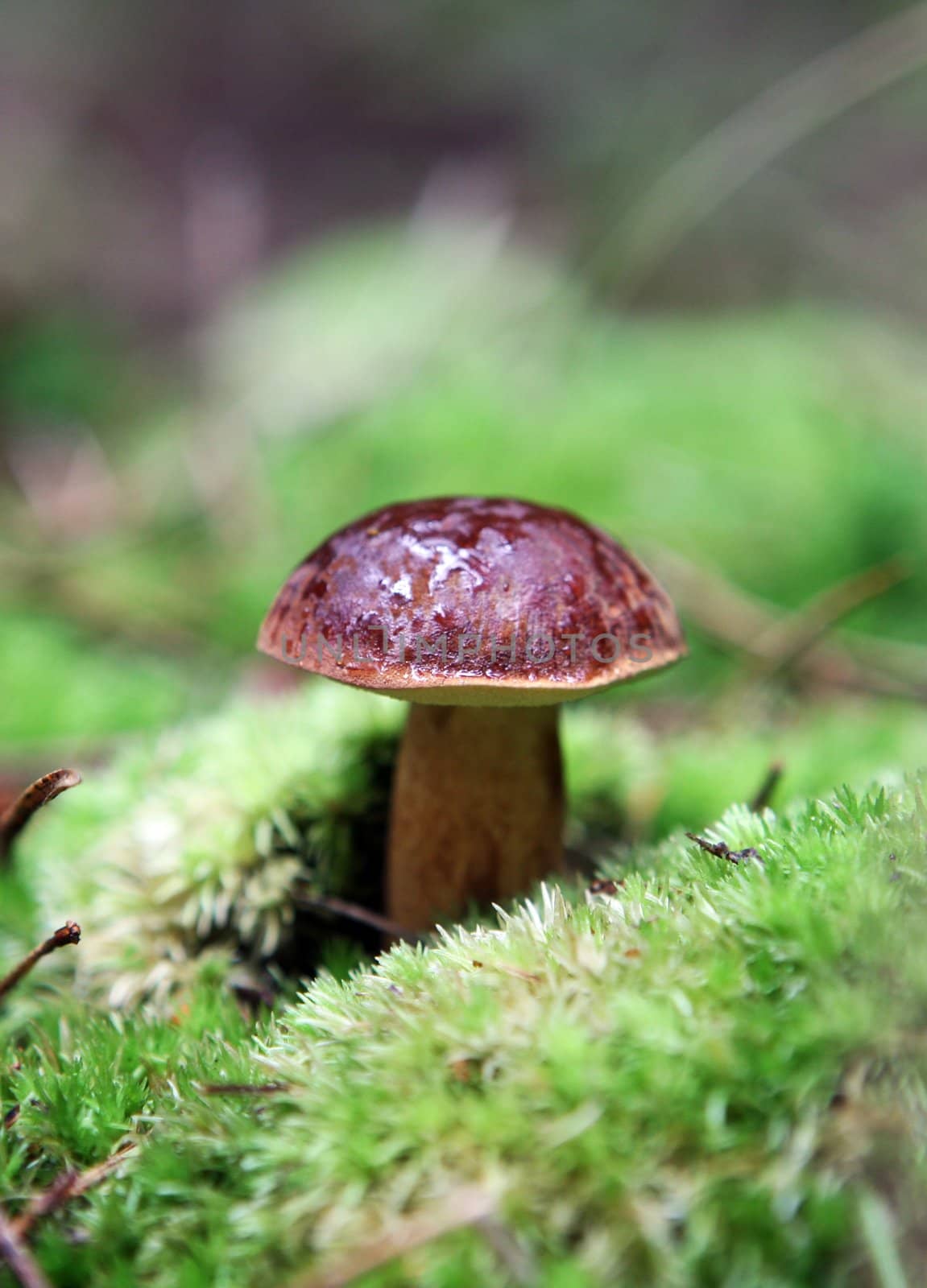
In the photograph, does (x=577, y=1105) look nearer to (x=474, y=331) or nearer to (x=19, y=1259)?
(x=19, y=1259)

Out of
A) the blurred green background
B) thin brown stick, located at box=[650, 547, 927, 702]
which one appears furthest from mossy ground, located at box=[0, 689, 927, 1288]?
thin brown stick, located at box=[650, 547, 927, 702]

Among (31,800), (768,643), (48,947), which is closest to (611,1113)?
(48,947)

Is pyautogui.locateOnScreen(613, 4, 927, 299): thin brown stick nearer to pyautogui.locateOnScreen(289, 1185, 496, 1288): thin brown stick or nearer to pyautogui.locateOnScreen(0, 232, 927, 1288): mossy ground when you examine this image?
pyautogui.locateOnScreen(0, 232, 927, 1288): mossy ground

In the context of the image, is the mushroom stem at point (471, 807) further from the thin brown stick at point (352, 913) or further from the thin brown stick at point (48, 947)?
the thin brown stick at point (48, 947)

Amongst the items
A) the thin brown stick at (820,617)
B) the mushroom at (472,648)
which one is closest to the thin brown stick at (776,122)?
the thin brown stick at (820,617)

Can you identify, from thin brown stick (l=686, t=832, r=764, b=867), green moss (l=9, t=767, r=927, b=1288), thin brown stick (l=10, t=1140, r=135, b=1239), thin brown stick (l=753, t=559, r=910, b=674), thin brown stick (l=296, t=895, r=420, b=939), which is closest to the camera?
green moss (l=9, t=767, r=927, b=1288)
